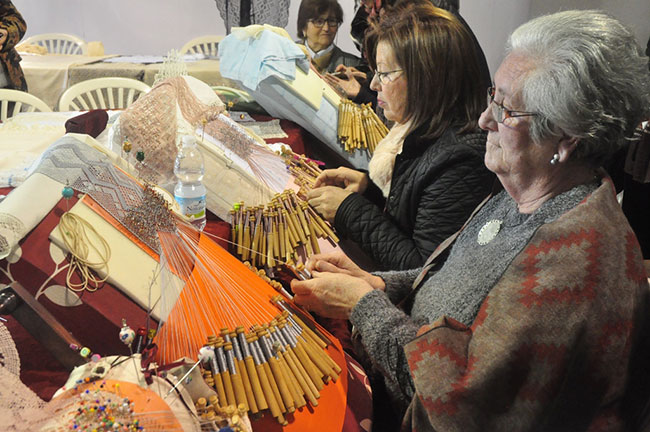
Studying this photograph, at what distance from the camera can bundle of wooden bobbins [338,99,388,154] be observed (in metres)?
2.56

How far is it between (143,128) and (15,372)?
933 mm

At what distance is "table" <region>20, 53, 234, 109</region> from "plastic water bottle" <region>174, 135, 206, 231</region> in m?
2.68

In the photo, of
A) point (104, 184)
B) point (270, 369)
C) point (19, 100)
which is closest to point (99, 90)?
point (19, 100)

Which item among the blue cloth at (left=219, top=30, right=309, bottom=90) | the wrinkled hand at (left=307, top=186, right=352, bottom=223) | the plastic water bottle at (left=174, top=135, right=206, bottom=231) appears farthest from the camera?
the blue cloth at (left=219, top=30, right=309, bottom=90)

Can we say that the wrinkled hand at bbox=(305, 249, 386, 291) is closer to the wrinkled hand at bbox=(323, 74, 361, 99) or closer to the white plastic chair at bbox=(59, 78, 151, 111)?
the wrinkled hand at bbox=(323, 74, 361, 99)

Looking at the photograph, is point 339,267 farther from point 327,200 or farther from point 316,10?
point 316,10

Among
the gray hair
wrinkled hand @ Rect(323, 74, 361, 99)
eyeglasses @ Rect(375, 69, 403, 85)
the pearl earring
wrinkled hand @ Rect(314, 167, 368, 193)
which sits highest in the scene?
the gray hair

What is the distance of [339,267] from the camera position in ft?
4.64

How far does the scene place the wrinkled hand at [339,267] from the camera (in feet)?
4.37

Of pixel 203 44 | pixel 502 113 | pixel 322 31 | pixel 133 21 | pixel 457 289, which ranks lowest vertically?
pixel 203 44

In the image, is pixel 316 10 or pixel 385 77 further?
pixel 316 10

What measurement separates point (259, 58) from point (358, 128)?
595 mm

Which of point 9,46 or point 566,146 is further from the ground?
point 566,146

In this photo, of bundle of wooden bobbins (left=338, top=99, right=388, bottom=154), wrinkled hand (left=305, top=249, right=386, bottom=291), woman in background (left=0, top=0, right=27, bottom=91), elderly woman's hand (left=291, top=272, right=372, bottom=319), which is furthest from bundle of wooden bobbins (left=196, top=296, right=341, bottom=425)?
woman in background (left=0, top=0, right=27, bottom=91)
